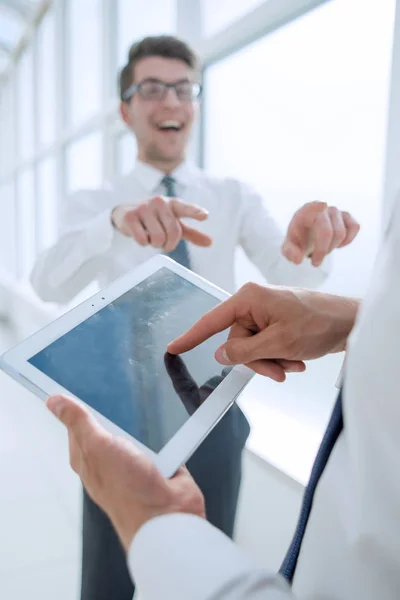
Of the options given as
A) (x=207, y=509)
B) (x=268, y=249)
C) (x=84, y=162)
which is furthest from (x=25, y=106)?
(x=207, y=509)

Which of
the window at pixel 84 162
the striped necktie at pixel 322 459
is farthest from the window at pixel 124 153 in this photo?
the striped necktie at pixel 322 459

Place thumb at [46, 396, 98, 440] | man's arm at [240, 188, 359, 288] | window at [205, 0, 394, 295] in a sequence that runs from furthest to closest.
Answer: window at [205, 0, 394, 295] → man's arm at [240, 188, 359, 288] → thumb at [46, 396, 98, 440]

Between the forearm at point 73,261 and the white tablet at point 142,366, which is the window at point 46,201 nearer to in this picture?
the forearm at point 73,261

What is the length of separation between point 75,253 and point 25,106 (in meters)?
4.56

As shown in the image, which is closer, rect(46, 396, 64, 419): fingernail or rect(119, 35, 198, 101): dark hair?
rect(46, 396, 64, 419): fingernail

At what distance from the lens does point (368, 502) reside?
306 millimetres

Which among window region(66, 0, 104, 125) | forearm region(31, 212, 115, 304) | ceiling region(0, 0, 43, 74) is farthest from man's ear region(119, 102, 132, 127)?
ceiling region(0, 0, 43, 74)

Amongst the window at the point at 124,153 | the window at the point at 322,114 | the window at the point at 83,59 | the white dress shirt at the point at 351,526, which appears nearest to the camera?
the white dress shirt at the point at 351,526

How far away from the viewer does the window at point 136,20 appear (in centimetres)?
233

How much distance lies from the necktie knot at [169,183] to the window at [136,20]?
144 cm

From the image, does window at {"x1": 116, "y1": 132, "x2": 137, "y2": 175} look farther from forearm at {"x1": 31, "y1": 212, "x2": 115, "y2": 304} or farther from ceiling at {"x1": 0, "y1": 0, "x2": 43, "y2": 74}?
ceiling at {"x1": 0, "y1": 0, "x2": 43, "y2": 74}

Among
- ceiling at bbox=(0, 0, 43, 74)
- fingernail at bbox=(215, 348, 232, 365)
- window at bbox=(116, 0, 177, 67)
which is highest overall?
ceiling at bbox=(0, 0, 43, 74)

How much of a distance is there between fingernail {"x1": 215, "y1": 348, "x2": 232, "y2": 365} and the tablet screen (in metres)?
0.02

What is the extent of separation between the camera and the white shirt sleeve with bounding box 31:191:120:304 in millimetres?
1082
